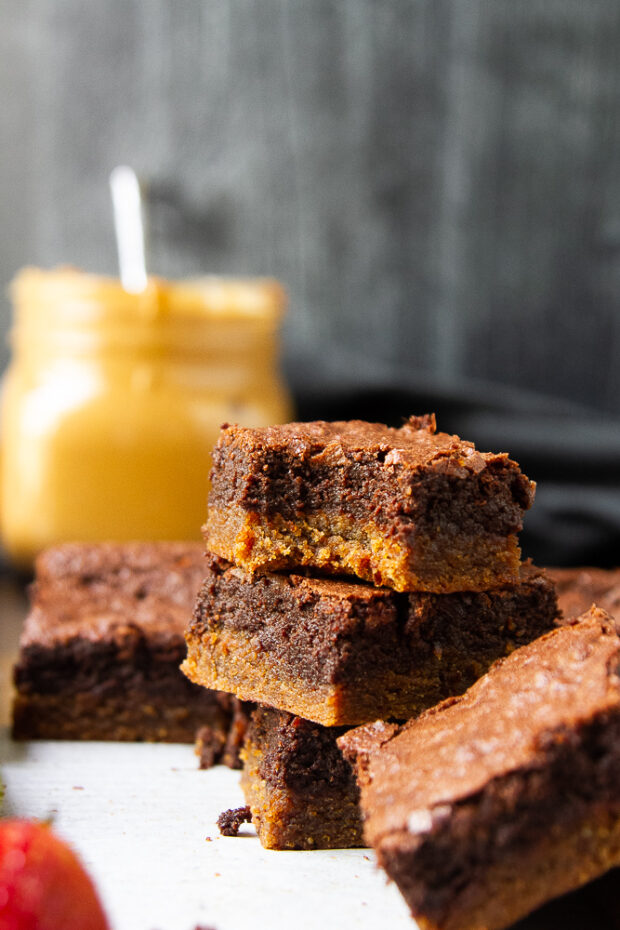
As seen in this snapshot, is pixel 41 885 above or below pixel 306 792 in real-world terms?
above

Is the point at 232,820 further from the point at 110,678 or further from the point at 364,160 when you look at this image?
the point at 364,160

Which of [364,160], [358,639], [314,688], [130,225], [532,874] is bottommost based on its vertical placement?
[532,874]

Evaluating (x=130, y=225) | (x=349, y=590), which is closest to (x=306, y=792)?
(x=349, y=590)

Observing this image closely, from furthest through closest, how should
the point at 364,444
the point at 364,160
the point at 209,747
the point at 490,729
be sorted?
1. the point at 364,160
2. the point at 209,747
3. the point at 364,444
4. the point at 490,729

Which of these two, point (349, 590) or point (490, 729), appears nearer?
point (490, 729)

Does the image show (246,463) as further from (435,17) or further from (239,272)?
(435,17)

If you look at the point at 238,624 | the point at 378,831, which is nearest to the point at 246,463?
the point at 238,624

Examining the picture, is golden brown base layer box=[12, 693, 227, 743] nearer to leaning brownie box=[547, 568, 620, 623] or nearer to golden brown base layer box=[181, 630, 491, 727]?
golden brown base layer box=[181, 630, 491, 727]
